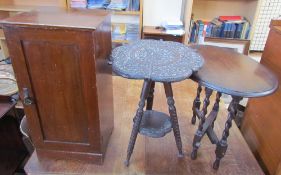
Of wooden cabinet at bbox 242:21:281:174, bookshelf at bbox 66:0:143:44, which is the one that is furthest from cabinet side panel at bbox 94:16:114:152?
bookshelf at bbox 66:0:143:44

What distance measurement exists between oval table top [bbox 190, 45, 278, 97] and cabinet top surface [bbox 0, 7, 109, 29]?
0.56 metres

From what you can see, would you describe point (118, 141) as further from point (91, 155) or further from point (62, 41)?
point (62, 41)

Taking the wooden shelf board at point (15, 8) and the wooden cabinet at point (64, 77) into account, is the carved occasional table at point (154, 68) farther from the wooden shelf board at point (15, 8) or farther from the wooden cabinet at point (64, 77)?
the wooden shelf board at point (15, 8)

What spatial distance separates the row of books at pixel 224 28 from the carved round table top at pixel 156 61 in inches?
50.1

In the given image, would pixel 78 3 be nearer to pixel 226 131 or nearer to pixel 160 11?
pixel 160 11

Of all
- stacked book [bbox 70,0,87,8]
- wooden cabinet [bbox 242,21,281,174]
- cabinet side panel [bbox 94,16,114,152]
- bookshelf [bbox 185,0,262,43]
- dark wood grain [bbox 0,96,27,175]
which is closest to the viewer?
cabinet side panel [bbox 94,16,114,152]

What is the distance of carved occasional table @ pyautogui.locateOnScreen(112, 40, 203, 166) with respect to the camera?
0.97 meters

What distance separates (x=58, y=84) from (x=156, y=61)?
1.62ft

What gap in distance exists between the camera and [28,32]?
0.93 meters

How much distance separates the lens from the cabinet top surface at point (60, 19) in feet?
2.99

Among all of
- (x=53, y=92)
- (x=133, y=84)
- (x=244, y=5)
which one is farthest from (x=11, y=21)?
(x=244, y=5)

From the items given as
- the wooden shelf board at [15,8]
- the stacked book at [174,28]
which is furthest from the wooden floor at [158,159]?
the wooden shelf board at [15,8]

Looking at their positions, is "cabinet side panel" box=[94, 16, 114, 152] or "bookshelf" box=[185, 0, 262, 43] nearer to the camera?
"cabinet side panel" box=[94, 16, 114, 152]

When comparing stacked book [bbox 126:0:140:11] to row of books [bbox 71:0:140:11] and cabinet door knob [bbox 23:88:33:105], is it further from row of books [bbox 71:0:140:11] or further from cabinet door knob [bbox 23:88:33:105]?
cabinet door knob [bbox 23:88:33:105]
